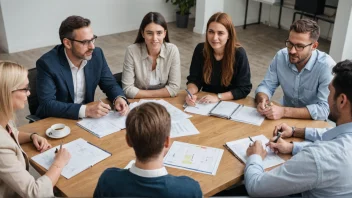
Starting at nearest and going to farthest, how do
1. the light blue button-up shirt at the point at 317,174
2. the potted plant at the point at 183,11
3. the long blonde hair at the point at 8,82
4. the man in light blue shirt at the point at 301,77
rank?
the light blue button-up shirt at the point at 317,174, the long blonde hair at the point at 8,82, the man in light blue shirt at the point at 301,77, the potted plant at the point at 183,11

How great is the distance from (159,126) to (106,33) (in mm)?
5247

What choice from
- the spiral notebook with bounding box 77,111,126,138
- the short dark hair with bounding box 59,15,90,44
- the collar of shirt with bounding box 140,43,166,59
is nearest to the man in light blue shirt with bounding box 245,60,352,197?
the spiral notebook with bounding box 77,111,126,138

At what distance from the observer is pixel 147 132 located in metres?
1.35

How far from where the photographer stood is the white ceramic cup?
1993mm

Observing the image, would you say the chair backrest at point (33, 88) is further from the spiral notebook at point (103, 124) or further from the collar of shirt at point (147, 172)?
the collar of shirt at point (147, 172)

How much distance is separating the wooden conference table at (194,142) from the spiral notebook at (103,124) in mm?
30

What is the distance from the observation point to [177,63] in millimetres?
2811

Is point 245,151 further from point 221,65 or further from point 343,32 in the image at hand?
point 343,32

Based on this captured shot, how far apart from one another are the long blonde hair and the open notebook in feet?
3.49

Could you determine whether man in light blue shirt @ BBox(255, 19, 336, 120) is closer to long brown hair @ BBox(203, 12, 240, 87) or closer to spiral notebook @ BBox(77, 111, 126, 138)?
long brown hair @ BBox(203, 12, 240, 87)

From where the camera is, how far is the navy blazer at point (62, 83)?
223 cm

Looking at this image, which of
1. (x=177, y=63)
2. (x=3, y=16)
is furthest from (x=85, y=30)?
(x=3, y=16)

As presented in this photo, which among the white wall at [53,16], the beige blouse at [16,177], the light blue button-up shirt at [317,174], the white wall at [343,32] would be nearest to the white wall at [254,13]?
the white wall at [53,16]

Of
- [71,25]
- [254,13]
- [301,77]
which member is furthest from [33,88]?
[254,13]
